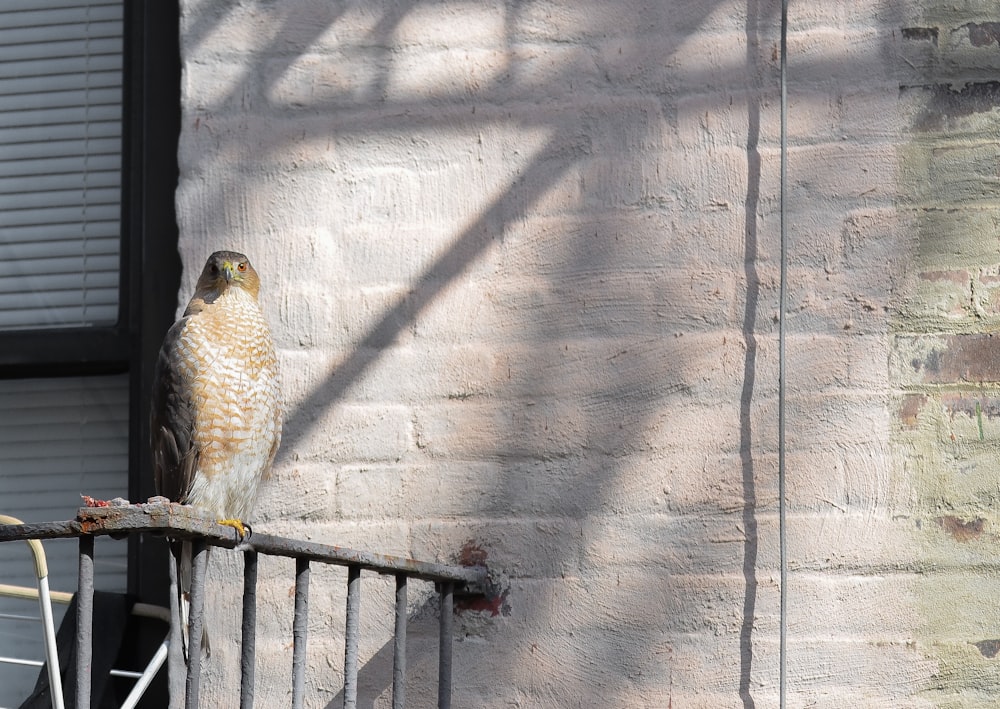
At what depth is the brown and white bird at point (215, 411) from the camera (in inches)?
92.8

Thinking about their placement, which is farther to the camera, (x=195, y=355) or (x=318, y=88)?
(x=318, y=88)

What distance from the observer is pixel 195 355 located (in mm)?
2377

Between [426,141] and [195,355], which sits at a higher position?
[426,141]

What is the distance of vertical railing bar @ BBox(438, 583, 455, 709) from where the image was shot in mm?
2330

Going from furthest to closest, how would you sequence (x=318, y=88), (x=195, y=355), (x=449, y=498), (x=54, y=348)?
1. (x=54, y=348)
2. (x=318, y=88)
3. (x=449, y=498)
4. (x=195, y=355)

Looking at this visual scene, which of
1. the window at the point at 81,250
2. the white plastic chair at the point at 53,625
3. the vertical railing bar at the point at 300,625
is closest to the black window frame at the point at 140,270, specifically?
the window at the point at 81,250

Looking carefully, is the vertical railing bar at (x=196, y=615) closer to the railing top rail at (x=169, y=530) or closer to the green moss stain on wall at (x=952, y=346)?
the railing top rail at (x=169, y=530)

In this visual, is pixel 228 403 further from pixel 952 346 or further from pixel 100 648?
pixel 952 346

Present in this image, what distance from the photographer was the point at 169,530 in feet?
5.17

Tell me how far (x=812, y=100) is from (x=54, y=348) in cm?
188

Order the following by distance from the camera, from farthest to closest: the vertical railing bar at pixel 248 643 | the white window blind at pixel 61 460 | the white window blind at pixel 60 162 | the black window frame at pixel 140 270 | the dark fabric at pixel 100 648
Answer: the white window blind at pixel 60 162 < the white window blind at pixel 61 460 < the black window frame at pixel 140 270 < the dark fabric at pixel 100 648 < the vertical railing bar at pixel 248 643

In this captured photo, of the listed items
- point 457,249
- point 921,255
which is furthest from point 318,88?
point 921,255

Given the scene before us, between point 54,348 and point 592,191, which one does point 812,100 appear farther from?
point 54,348

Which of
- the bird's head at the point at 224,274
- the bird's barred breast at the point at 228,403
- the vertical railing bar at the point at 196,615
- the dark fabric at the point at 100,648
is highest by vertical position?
the bird's head at the point at 224,274
